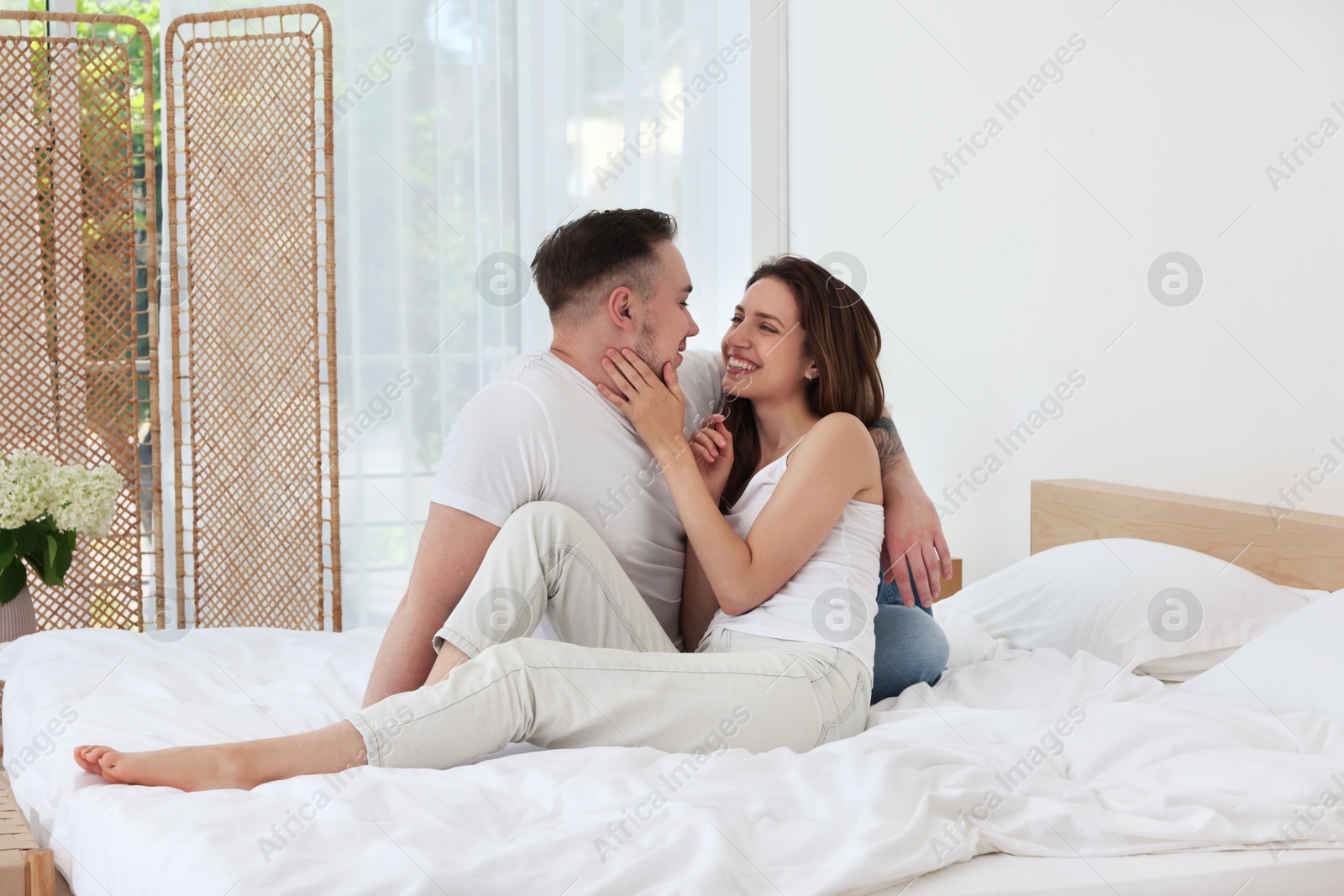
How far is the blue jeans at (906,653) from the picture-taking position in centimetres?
170

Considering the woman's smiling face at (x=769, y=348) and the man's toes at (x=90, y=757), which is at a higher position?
the woman's smiling face at (x=769, y=348)

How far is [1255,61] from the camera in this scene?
191cm

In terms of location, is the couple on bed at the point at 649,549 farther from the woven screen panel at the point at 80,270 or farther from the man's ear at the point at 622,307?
the woven screen panel at the point at 80,270

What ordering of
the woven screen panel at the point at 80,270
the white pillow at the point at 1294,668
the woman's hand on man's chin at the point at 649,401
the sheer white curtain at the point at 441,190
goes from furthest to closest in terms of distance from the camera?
the sheer white curtain at the point at 441,190 → the woven screen panel at the point at 80,270 → the woman's hand on man's chin at the point at 649,401 → the white pillow at the point at 1294,668

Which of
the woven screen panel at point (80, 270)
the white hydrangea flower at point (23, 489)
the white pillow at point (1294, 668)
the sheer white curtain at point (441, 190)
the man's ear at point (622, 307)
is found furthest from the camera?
the sheer white curtain at point (441, 190)

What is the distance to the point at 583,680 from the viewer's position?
1318 mm

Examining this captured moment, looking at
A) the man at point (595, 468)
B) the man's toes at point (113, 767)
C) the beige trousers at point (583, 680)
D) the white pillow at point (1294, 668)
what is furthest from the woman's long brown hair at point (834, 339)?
the man's toes at point (113, 767)

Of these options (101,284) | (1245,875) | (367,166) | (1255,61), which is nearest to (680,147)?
(367,166)

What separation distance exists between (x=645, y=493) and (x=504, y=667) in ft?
1.70

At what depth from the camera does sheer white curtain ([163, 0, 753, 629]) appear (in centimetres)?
338

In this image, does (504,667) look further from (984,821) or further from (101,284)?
(101,284)

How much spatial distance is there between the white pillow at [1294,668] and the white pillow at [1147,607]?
0.34 feet

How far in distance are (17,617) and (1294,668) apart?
8.31 ft

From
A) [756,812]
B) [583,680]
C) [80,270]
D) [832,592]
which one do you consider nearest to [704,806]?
[756,812]
